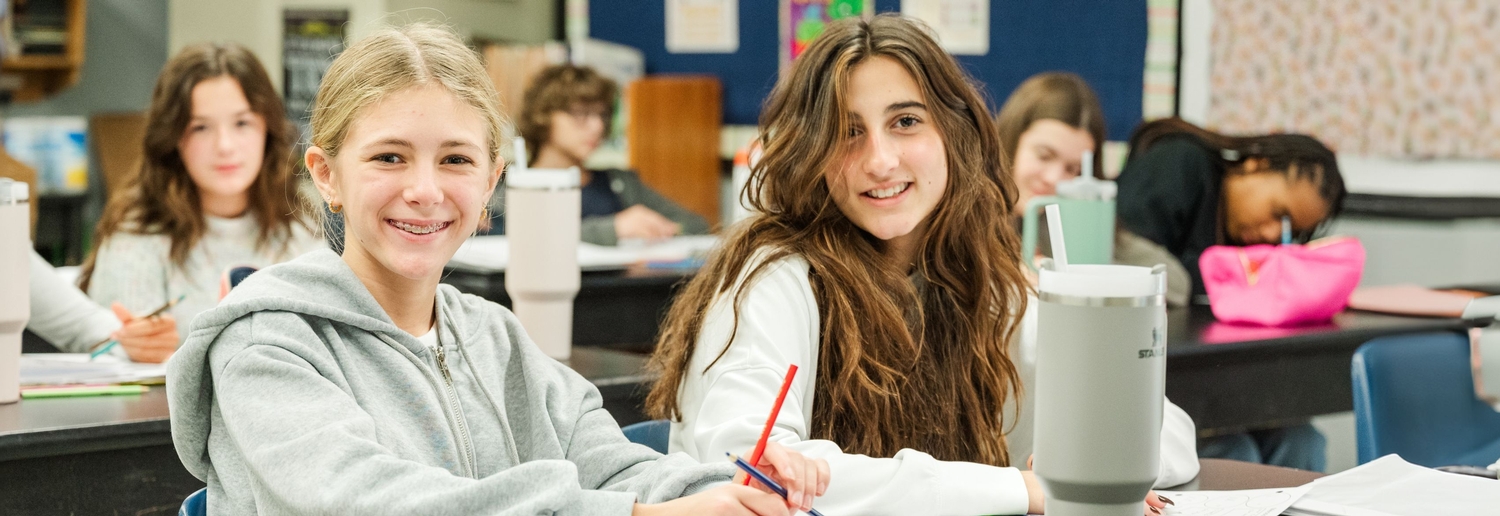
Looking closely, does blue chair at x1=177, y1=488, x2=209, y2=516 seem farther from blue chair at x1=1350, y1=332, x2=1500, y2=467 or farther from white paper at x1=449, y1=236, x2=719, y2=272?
white paper at x1=449, y1=236, x2=719, y2=272

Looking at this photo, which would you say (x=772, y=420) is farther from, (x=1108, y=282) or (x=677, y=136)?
(x=677, y=136)

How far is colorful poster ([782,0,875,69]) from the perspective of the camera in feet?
16.3

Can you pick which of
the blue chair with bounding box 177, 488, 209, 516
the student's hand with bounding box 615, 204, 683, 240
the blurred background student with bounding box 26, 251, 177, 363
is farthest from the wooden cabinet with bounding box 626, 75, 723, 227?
the blue chair with bounding box 177, 488, 209, 516

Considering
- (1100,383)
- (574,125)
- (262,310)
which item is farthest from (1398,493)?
(574,125)

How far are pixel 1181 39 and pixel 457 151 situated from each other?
332cm

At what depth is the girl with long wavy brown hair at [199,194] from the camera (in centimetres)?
270

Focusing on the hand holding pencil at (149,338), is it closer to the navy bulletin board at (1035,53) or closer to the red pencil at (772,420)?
the red pencil at (772,420)

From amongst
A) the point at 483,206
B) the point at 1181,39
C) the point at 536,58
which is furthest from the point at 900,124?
the point at 536,58

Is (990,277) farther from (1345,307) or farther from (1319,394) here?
(1345,307)

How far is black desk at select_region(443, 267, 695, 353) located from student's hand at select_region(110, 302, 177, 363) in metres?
0.89

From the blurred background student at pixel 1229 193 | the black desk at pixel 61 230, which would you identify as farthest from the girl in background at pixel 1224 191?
the black desk at pixel 61 230

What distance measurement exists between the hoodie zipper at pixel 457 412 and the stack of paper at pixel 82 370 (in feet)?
2.38

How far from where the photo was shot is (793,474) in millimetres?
1100

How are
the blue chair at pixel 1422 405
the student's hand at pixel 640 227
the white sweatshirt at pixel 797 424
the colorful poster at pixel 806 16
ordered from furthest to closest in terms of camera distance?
the colorful poster at pixel 806 16 → the student's hand at pixel 640 227 → the blue chair at pixel 1422 405 → the white sweatshirt at pixel 797 424
